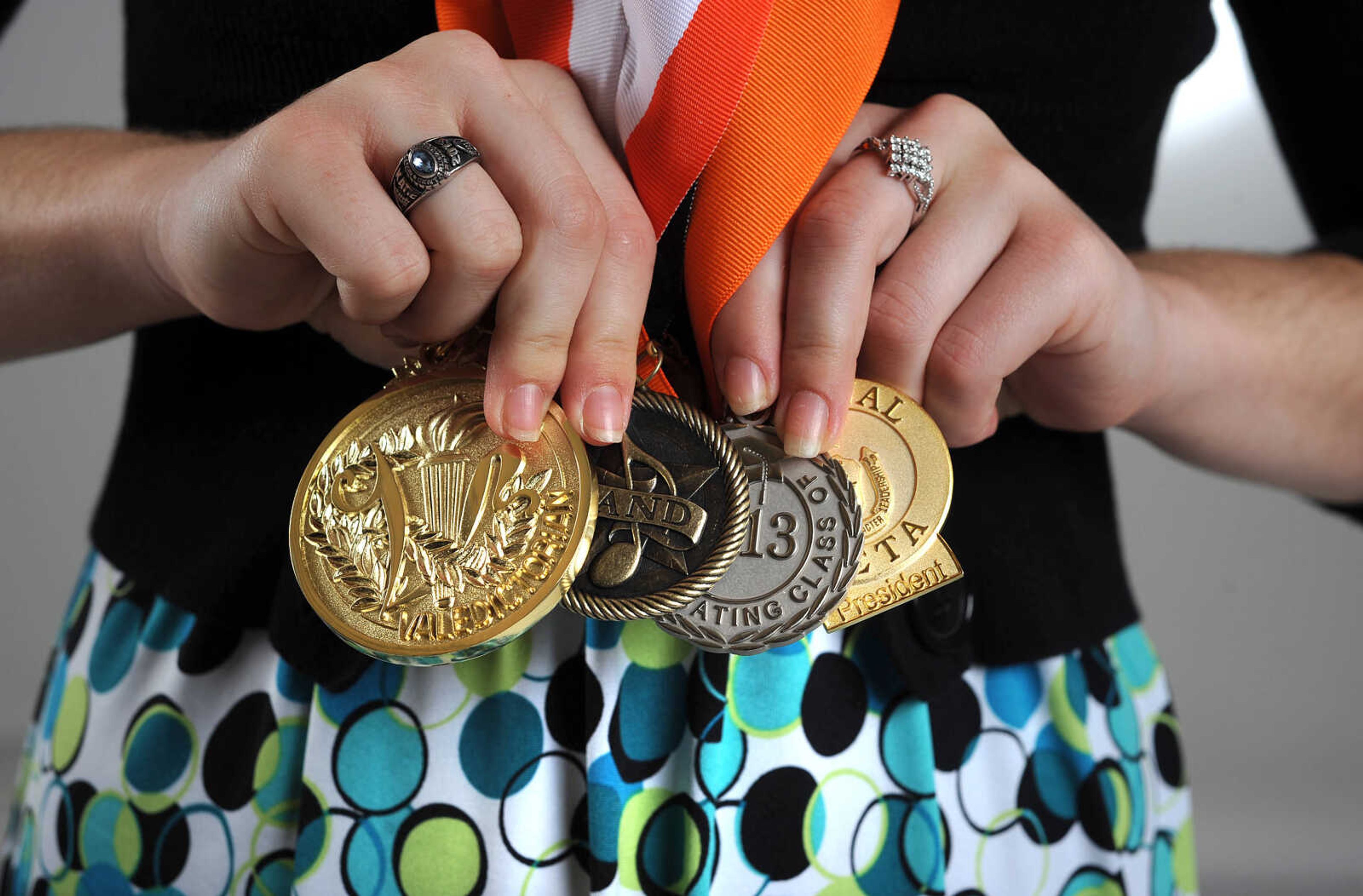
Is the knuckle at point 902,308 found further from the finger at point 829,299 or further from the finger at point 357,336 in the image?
the finger at point 357,336

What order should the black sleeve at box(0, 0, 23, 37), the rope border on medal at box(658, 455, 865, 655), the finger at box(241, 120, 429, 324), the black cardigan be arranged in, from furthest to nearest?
the black sleeve at box(0, 0, 23, 37)
the black cardigan
the rope border on medal at box(658, 455, 865, 655)
the finger at box(241, 120, 429, 324)

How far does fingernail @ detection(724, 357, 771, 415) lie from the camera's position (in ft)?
1.85

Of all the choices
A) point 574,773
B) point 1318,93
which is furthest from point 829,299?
point 1318,93

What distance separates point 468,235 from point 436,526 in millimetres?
163

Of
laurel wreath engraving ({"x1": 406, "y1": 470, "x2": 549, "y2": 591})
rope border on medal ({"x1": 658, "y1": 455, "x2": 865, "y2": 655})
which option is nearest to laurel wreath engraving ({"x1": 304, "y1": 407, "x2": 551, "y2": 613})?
laurel wreath engraving ({"x1": 406, "y1": 470, "x2": 549, "y2": 591})

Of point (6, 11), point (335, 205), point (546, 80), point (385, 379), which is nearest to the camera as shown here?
point (335, 205)

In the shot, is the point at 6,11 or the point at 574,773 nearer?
the point at 574,773

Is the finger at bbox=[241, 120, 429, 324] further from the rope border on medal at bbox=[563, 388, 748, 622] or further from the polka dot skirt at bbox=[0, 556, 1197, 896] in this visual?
the polka dot skirt at bbox=[0, 556, 1197, 896]

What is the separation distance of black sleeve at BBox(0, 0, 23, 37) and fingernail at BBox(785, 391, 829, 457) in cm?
80

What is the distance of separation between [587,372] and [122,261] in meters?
0.34

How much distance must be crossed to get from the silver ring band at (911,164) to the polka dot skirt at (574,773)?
29 centimetres

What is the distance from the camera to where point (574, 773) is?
650 millimetres

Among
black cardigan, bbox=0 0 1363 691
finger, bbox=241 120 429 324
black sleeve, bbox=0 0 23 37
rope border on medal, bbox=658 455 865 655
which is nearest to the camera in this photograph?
finger, bbox=241 120 429 324

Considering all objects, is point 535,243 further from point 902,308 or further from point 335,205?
point 902,308
